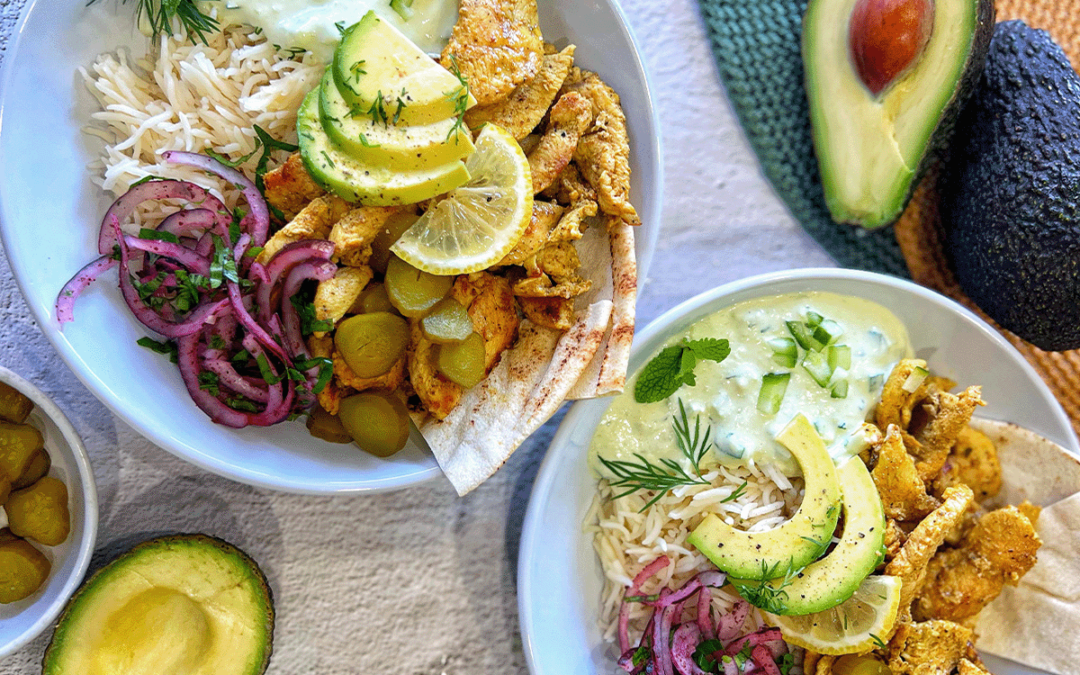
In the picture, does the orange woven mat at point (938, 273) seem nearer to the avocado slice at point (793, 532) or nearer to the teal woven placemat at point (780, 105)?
the teal woven placemat at point (780, 105)

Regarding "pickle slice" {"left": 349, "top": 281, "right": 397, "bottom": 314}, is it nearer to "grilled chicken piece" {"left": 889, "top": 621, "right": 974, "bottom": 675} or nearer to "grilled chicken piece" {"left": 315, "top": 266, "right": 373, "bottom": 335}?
"grilled chicken piece" {"left": 315, "top": 266, "right": 373, "bottom": 335}

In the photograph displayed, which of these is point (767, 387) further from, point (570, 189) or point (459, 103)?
point (459, 103)

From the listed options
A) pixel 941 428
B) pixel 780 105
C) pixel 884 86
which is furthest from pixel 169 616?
pixel 884 86

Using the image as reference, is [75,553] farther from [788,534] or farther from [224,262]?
[788,534]

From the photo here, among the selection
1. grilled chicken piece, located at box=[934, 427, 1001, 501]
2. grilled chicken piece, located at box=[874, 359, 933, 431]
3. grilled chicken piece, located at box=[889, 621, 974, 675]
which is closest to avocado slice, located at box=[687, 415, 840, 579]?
grilled chicken piece, located at box=[874, 359, 933, 431]

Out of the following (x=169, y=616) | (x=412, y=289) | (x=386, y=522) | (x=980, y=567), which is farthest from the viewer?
(x=386, y=522)

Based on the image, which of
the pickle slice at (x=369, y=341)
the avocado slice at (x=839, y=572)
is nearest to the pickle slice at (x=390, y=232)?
the pickle slice at (x=369, y=341)

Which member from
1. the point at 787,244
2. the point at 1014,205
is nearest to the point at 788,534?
the point at 787,244
